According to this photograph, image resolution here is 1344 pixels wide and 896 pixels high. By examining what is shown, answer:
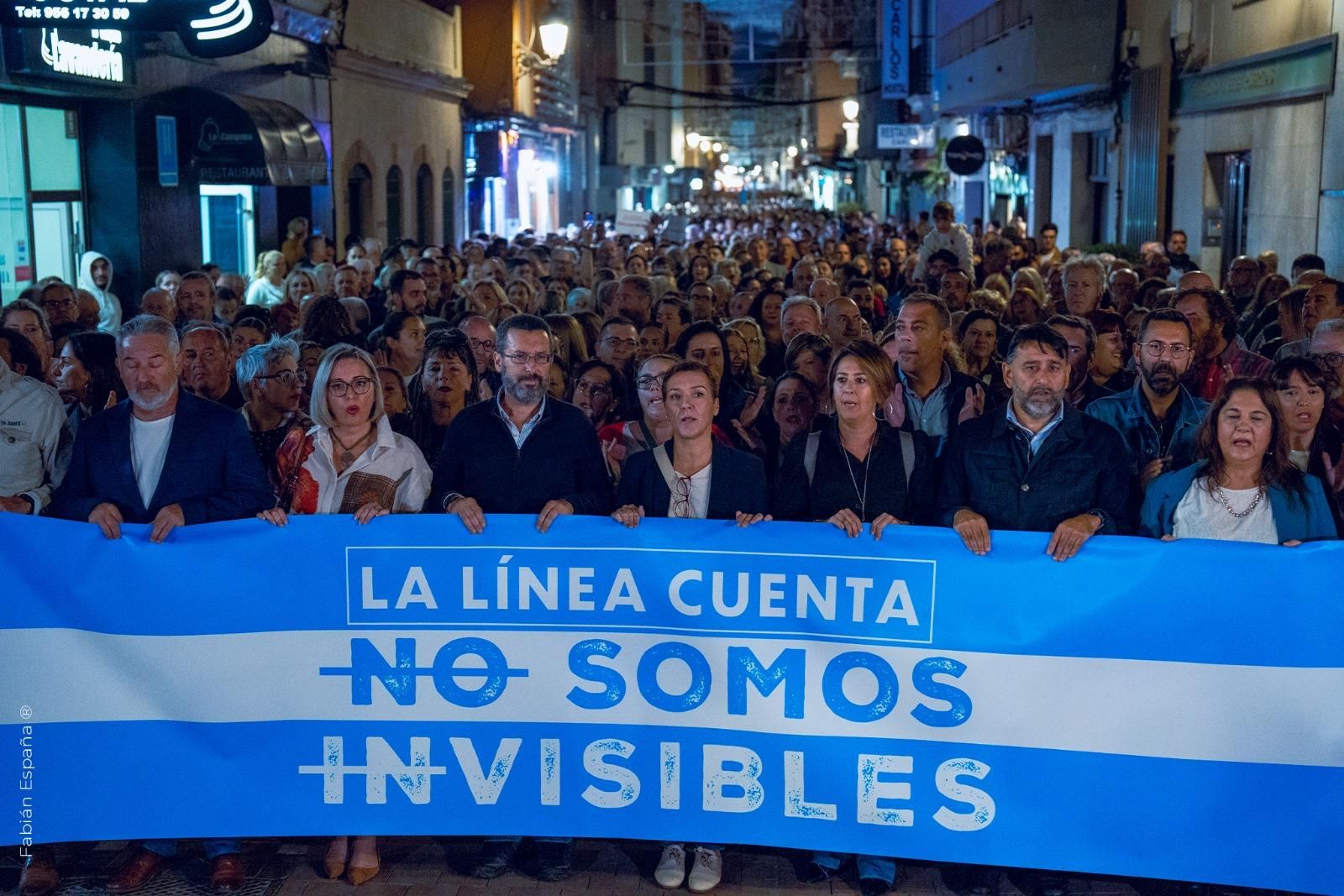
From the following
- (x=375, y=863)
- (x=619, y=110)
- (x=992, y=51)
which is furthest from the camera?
(x=619, y=110)

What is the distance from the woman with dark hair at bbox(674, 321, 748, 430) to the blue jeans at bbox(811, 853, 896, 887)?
2936 millimetres

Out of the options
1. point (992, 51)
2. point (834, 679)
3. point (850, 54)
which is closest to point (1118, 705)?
point (834, 679)

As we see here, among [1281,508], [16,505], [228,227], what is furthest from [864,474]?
[228,227]

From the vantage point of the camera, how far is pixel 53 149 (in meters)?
15.9

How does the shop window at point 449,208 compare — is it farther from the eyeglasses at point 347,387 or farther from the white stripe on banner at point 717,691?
the white stripe on banner at point 717,691

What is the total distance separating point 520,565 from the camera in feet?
17.9

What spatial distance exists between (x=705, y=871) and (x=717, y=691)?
0.68 m

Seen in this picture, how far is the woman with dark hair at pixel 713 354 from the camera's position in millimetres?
8133

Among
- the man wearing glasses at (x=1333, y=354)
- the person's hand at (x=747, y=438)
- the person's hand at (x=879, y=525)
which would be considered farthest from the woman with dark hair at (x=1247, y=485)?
Answer: the person's hand at (x=747, y=438)

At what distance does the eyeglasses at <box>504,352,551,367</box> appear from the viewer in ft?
19.8

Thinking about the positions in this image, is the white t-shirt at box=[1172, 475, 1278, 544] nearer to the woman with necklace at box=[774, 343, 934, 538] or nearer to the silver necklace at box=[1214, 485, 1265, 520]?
the silver necklace at box=[1214, 485, 1265, 520]

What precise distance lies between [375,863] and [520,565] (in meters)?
1.23

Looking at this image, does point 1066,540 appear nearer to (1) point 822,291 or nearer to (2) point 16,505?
(2) point 16,505

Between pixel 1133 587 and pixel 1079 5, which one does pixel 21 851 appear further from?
pixel 1079 5
